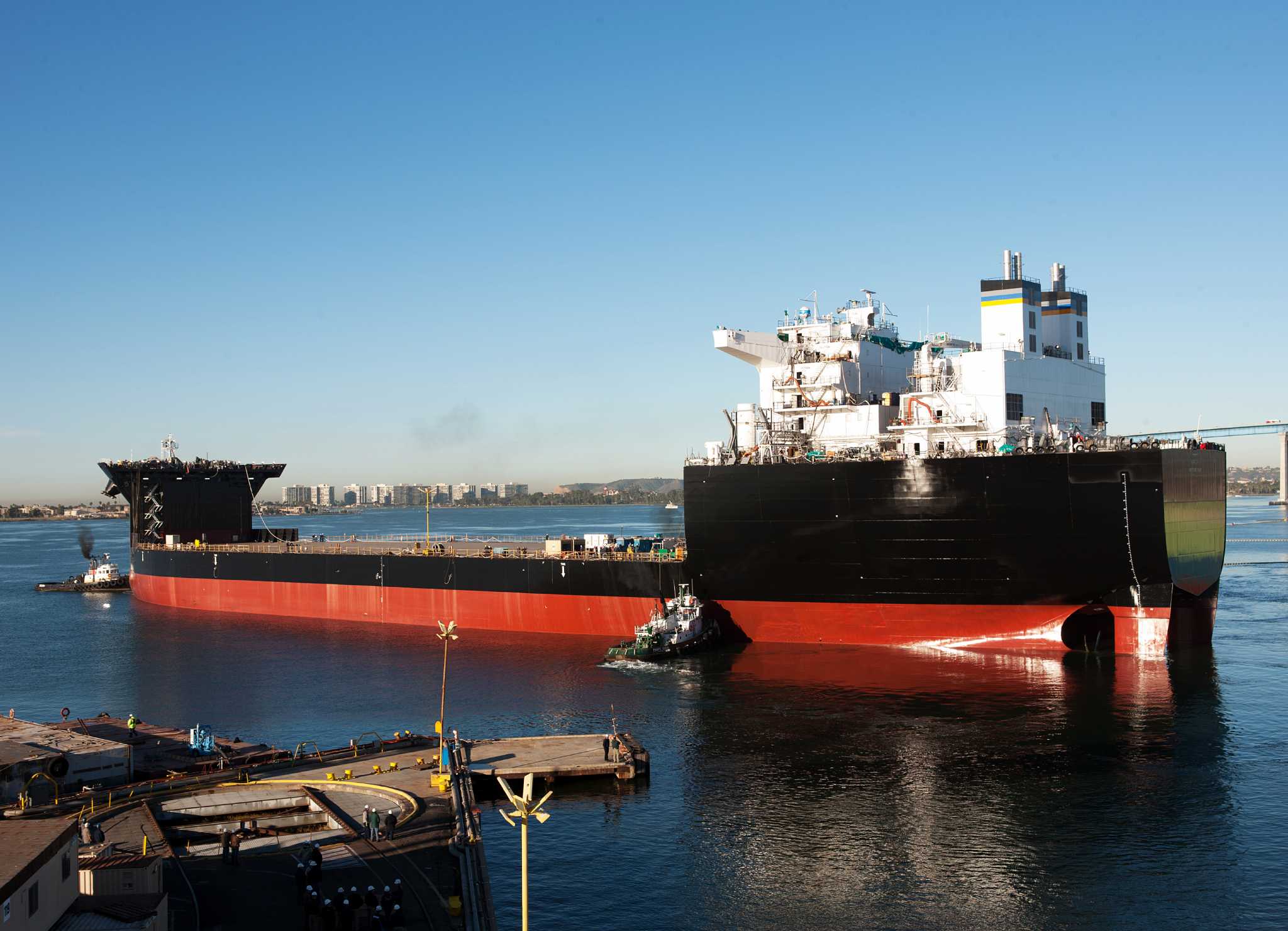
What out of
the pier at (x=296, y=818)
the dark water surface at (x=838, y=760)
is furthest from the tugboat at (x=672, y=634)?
the pier at (x=296, y=818)

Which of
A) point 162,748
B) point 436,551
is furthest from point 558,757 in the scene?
point 436,551

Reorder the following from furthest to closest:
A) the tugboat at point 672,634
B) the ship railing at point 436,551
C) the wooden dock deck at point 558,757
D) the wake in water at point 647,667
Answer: the ship railing at point 436,551
the tugboat at point 672,634
the wake in water at point 647,667
the wooden dock deck at point 558,757

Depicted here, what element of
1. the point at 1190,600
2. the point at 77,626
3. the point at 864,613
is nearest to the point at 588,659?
the point at 864,613

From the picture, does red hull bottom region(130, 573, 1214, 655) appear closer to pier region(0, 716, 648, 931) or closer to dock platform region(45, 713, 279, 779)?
pier region(0, 716, 648, 931)

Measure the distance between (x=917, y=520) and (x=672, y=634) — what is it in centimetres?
1113

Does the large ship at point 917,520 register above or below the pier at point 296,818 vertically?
above

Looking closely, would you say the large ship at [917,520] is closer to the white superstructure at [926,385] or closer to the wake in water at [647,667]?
the white superstructure at [926,385]

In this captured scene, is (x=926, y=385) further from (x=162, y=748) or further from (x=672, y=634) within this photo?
(x=162, y=748)

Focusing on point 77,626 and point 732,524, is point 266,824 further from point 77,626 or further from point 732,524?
point 77,626

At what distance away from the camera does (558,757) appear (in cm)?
2928

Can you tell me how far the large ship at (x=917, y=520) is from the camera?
1539 inches

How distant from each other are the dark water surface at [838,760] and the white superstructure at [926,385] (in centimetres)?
898

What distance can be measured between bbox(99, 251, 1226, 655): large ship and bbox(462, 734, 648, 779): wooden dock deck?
1515 centimetres

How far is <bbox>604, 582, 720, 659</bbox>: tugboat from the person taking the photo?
43.5m
